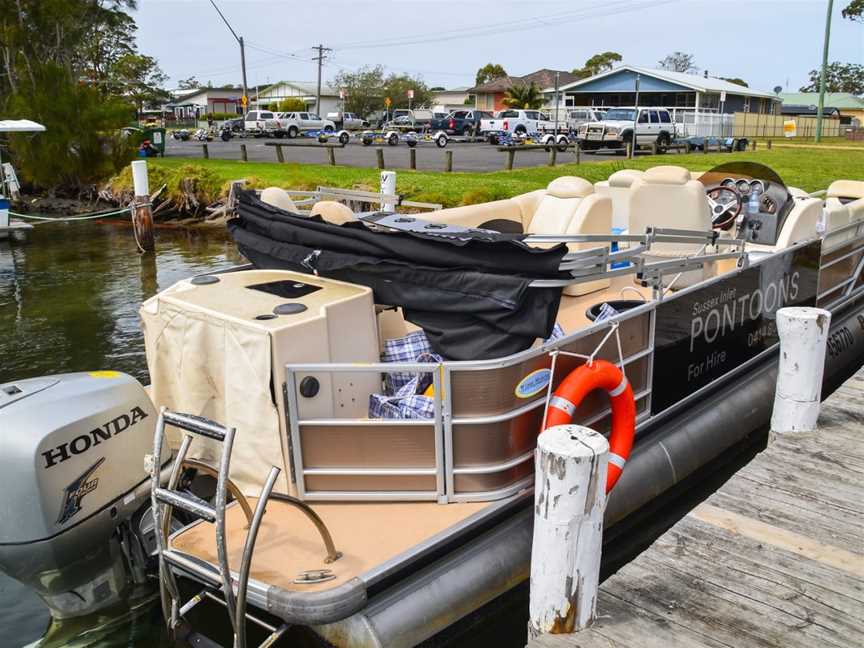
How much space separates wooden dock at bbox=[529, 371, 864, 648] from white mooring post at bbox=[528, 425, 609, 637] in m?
0.12

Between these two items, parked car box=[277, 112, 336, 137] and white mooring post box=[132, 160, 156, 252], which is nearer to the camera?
white mooring post box=[132, 160, 156, 252]

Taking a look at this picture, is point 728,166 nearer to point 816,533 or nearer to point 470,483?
point 816,533

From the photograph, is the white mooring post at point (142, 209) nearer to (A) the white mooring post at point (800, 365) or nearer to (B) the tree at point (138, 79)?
(A) the white mooring post at point (800, 365)

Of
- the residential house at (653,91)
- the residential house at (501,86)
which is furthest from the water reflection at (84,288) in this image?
the residential house at (501,86)

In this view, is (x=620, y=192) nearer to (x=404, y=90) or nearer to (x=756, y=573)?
(x=756, y=573)

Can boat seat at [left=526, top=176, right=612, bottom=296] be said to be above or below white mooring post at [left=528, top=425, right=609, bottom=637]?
above

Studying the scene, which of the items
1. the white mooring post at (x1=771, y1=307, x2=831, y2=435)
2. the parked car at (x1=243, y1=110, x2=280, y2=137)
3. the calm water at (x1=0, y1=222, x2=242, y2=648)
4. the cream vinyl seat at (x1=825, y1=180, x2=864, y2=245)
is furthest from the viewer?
the parked car at (x1=243, y1=110, x2=280, y2=137)

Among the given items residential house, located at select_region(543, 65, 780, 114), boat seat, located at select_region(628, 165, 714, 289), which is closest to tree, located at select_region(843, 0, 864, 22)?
residential house, located at select_region(543, 65, 780, 114)

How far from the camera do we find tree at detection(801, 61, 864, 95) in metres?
100

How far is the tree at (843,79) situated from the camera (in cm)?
10031

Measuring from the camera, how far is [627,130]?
28.7 meters

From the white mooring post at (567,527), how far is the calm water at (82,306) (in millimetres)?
2252

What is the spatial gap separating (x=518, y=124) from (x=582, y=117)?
117 inches

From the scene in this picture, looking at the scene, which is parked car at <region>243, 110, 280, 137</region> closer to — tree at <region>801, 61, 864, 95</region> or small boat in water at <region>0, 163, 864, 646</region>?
small boat in water at <region>0, 163, 864, 646</region>
